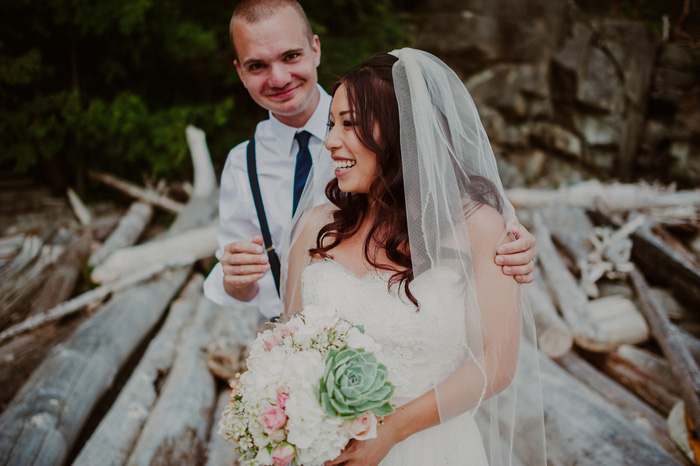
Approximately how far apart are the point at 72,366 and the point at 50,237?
141 inches

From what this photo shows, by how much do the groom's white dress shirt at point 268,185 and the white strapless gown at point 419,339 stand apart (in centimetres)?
79

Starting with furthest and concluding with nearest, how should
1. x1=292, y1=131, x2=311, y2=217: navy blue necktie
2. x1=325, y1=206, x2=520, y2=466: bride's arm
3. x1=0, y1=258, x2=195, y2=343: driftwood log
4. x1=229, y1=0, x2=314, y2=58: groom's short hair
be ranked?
x1=0, y1=258, x2=195, y2=343: driftwood log
x1=292, y1=131, x2=311, y2=217: navy blue necktie
x1=229, y1=0, x2=314, y2=58: groom's short hair
x1=325, y1=206, x2=520, y2=466: bride's arm

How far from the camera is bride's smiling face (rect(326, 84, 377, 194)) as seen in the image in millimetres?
1981

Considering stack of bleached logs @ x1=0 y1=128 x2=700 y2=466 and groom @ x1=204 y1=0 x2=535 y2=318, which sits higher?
groom @ x1=204 y1=0 x2=535 y2=318

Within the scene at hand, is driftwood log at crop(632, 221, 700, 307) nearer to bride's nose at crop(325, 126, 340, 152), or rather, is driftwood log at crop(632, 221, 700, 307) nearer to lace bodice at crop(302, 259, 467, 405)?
lace bodice at crop(302, 259, 467, 405)

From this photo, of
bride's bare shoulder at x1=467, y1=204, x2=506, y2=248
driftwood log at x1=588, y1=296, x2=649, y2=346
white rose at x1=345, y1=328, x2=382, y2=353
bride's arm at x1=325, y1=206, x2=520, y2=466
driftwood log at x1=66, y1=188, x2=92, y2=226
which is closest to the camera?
white rose at x1=345, y1=328, x2=382, y2=353

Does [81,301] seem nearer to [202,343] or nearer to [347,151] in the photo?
[202,343]

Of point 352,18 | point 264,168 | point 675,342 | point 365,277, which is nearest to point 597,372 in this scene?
point 675,342

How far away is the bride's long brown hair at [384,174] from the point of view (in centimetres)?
196

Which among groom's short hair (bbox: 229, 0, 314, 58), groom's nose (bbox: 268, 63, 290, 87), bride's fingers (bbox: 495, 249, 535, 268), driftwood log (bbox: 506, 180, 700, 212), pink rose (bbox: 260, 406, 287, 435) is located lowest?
driftwood log (bbox: 506, 180, 700, 212)

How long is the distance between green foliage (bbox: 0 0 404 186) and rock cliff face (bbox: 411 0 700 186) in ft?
13.2

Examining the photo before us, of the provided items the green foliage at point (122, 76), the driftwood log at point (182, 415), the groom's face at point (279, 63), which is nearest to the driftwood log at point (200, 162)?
the green foliage at point (122, 76)

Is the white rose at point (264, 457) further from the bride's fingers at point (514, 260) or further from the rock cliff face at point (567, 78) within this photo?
the rock cliff face at point (567, 78)

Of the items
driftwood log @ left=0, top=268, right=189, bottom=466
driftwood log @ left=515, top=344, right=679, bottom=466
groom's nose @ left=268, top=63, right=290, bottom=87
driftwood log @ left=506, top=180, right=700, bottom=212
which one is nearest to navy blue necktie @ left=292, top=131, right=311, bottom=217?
groom's nose @ left=268, top=63, right=290, bottom=87
